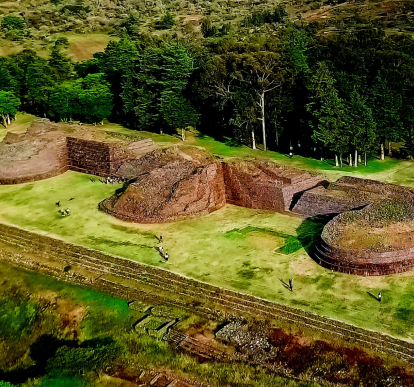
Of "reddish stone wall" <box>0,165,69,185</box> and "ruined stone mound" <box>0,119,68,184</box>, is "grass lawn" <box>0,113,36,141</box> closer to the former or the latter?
"ruined stone mound" <box>0,119,68,184</box>

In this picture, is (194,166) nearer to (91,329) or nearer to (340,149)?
(340,149)

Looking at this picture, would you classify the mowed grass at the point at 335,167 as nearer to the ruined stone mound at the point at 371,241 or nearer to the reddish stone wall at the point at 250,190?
the reddish stone wall at the point at 250,190

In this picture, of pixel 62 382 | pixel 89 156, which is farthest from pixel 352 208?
pixel 89 156

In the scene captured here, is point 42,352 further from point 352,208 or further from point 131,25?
point 131,25

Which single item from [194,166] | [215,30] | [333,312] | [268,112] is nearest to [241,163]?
[194,166]

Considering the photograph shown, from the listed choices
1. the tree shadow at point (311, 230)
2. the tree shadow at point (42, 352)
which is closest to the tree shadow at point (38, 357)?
the tree shadow at point (42, 352)

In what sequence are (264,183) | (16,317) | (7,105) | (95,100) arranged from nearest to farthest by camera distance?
1. (16,317)
2. (264,183)
3. (95,100)
4. (7,105)
